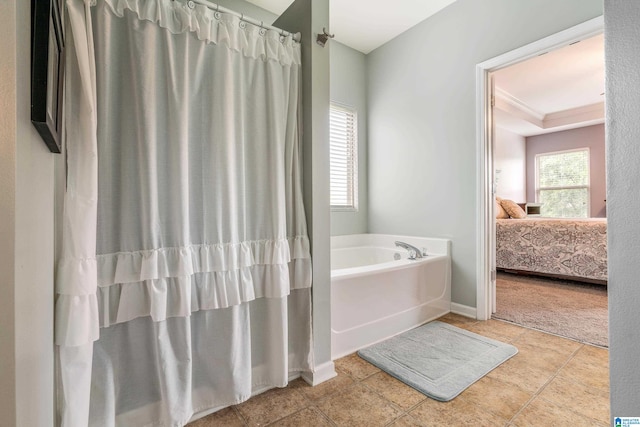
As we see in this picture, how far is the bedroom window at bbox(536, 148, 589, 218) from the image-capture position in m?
6.22

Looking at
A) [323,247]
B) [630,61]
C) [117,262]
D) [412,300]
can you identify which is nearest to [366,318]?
[412,300]

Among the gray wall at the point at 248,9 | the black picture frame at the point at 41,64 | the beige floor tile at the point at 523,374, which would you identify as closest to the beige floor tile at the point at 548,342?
the beige floor tile at the point at 523,374

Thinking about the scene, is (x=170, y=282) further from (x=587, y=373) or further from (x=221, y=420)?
(x=587, y=373)

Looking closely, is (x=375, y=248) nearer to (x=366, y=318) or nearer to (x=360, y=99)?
(x=366, y=318)

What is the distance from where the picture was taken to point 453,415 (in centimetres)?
129

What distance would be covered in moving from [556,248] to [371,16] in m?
3.50

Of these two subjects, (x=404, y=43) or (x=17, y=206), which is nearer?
(x=17, y=206)

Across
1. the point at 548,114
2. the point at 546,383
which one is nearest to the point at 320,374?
the point at 546,383

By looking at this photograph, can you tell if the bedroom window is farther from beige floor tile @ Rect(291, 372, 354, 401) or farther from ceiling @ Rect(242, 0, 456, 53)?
beige floor tile @ Rect(291, 372, 354, 401)

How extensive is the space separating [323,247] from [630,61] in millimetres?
1307

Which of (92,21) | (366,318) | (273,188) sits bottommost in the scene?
(366,318)

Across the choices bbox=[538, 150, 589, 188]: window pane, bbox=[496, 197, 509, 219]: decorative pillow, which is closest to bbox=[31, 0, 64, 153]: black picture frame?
bbox=[496, 197, 509, 219]: decorative pillow

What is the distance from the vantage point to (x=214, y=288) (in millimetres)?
1271

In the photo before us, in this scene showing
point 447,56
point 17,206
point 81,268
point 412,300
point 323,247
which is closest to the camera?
point 17,206
